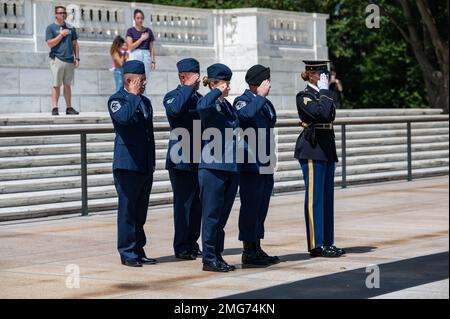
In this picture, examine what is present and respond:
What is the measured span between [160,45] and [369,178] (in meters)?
6.02

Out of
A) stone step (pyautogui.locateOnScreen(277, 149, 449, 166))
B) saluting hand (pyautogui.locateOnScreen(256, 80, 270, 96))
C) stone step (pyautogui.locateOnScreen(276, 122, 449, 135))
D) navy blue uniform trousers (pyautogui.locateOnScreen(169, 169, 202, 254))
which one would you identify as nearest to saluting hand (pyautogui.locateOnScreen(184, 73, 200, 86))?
saluting hand (pyautogui.locateOnScreen(256, 80, 270, 96))

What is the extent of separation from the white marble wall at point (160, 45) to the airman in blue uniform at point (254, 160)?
38.0 ft

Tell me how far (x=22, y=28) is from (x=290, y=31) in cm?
795

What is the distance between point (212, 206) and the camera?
1122 centimetres

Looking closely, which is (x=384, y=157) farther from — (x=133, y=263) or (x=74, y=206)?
(x=133, y=263)

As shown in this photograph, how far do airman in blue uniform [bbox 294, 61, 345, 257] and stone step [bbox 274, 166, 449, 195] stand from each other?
7861 mm

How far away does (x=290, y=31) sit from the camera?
29.0m

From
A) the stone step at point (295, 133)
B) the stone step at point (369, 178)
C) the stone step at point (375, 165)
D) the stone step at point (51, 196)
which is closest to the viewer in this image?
the stone step at point (51, 196)

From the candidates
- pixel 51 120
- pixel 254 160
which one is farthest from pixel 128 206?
pixel 51 120

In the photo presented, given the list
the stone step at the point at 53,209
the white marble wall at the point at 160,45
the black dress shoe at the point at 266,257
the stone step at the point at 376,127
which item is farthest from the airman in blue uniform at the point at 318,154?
the white marble wall at the point at 160,45

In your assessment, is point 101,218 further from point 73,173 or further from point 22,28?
point 22,28

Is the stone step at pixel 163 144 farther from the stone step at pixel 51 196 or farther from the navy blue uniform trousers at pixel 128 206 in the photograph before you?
the navy blue uniform trousers at pixel 128 206

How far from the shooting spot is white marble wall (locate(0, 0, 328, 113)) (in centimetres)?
2284

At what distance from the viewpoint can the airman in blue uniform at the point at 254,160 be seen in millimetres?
11422
